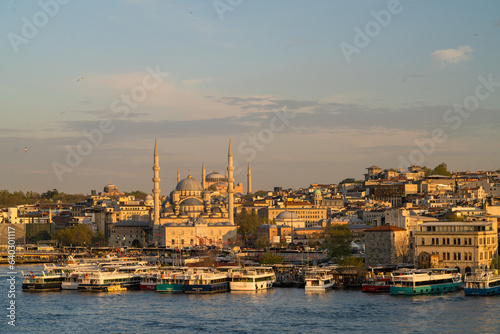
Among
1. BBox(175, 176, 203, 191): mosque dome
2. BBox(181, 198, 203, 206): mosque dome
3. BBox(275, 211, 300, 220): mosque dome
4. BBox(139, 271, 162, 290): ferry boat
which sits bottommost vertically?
BBox(139, 271, 162, 290): ferry boat

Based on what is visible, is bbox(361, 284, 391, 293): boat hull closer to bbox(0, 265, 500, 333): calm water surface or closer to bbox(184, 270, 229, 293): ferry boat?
bbox(0, 265, 500, 333): calm water surface

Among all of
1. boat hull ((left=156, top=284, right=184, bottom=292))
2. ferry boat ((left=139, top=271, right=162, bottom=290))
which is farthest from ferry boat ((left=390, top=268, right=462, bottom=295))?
ferry boat ((left=139, top=271, right=162, bottom=290))

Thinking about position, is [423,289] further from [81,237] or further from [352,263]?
[81,237]

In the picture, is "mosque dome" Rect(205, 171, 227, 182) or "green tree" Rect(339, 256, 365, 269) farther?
"mosque dome" Rect(205, 171, 227, 182)

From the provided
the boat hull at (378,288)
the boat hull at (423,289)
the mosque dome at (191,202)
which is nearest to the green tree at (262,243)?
the mosque dome at (191,202)

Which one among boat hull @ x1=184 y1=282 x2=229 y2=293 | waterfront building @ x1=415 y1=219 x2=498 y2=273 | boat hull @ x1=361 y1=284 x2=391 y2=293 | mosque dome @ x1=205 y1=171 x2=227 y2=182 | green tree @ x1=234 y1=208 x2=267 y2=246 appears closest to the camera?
boat hull @ x1=361 y1=284 x2=391 y2=293

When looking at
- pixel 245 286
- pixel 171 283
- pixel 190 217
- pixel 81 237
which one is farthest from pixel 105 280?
pixel 81 237

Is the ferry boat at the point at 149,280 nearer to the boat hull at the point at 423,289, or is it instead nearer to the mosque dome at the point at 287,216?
the boat hull at the point at 423,289
